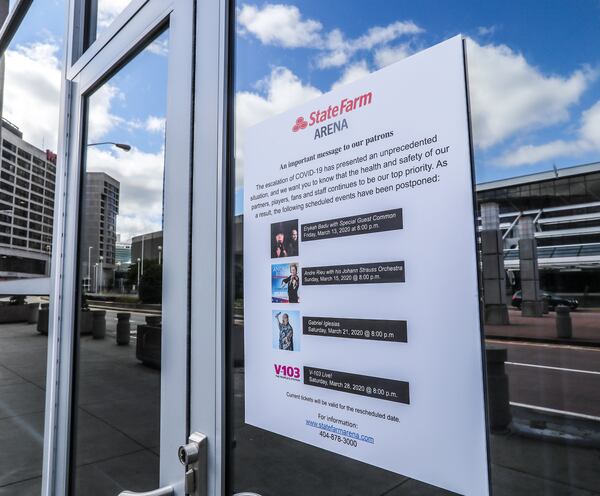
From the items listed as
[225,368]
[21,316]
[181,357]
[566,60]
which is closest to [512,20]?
[566,60]

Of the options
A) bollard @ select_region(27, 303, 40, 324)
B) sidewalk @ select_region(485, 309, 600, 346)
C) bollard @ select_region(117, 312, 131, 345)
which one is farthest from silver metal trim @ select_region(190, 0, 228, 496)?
bollard @ select_region(27, 303, 40, 324)

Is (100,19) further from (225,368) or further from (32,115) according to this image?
(225,368)

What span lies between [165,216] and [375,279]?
0.75 meters

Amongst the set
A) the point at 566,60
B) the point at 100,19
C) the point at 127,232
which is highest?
the point at 100,19

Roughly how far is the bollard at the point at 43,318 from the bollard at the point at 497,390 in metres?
1.87

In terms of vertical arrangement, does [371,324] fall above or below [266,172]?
below

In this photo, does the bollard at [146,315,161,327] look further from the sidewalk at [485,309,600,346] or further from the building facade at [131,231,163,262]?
the sidewalk at [485,309,600,346]

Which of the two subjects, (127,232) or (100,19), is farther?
(100,19)

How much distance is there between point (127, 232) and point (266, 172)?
71 centimetres

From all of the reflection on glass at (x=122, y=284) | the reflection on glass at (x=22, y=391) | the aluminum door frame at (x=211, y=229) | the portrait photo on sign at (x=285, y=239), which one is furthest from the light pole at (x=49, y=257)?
the portrait photo on sign at (x=285, y=239)

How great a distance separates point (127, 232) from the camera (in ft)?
5.07

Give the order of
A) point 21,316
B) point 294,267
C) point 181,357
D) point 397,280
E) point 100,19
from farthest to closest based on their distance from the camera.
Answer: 1. point 21,316
2. point 100,19
3. point 181,357
4. point 294,267
5. point 397,280

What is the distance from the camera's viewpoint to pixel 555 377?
2.18 ft

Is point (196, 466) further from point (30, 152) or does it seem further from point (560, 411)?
point (30, 152)
